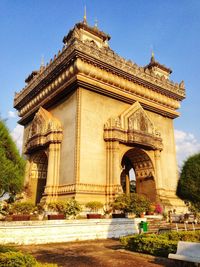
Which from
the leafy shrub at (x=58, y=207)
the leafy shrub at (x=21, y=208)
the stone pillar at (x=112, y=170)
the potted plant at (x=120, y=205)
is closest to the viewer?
the leafy shrub at (x=58, y=207)

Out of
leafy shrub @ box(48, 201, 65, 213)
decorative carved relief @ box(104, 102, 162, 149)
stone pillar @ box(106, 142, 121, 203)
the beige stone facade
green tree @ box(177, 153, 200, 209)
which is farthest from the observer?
decorative carved relief @ box(104, 102, 162, 149)

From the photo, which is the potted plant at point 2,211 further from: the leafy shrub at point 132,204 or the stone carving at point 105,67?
the stone carving at point 105,67

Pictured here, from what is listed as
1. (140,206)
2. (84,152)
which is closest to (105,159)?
(84,152)

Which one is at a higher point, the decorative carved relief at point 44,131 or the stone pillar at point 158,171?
the decorative carved relief at point 44,131

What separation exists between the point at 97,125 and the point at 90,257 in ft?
43.8

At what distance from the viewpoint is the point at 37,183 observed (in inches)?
1009

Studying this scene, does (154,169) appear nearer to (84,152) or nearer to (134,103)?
(134,103)

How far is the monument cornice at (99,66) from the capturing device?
20.9 metres

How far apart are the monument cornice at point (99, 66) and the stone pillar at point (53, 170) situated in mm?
6372

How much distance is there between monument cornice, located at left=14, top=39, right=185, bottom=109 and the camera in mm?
20906

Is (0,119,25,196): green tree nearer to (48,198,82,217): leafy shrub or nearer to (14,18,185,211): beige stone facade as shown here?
(48,198,82,217): leafy shrub

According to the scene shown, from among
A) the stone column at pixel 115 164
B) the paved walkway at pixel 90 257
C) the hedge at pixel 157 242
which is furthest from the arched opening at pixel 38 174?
the hedge at pixel 157 242

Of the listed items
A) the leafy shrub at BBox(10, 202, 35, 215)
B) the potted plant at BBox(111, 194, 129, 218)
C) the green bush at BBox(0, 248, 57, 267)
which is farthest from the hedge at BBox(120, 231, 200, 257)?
the leafy shrub at BBox(10, 202, 35, 215)

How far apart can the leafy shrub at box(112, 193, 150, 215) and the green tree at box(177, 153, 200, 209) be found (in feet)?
16.6
